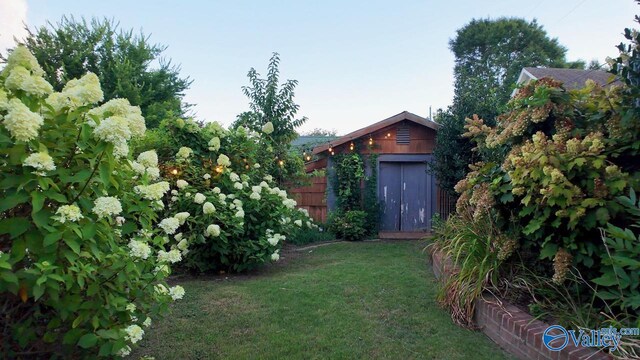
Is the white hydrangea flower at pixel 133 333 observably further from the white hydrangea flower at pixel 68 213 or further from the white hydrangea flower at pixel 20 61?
the white hydrangea flower at pixel 20 61

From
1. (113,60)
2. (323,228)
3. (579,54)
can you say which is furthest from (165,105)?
(579,54)

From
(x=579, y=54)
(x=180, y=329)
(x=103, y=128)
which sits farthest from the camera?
(x=579, y=54)

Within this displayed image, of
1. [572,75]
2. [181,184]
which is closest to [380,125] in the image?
[181,184]

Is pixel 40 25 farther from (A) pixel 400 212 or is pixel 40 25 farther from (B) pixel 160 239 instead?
A: (B) pixel 160 239

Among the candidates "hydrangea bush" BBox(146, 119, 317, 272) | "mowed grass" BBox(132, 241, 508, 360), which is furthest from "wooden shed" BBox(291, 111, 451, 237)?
"mowed grass" BBox(132, 241, 508, 360)

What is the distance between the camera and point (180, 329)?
3.19m

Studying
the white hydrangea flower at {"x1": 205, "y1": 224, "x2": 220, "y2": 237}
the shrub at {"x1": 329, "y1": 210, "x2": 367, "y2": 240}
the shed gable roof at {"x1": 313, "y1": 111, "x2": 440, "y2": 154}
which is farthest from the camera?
the shed gable roof at {"x1": 313, "y1": 111, "x2": 440, "y2": 154}

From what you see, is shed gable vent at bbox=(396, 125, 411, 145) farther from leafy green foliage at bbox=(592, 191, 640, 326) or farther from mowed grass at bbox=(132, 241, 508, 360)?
leafy green foliage at bbox=(592, 191, 640, 326)

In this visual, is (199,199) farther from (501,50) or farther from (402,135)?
(501,50)

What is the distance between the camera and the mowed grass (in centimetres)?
279

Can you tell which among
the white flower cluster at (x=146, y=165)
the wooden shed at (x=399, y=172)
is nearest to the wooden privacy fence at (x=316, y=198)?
the wooden shed at (x=399, y=172)

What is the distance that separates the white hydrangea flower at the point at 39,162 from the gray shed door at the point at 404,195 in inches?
318

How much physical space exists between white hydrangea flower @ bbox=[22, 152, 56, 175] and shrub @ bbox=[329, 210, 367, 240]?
723 cm

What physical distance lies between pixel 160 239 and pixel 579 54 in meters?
28.1
